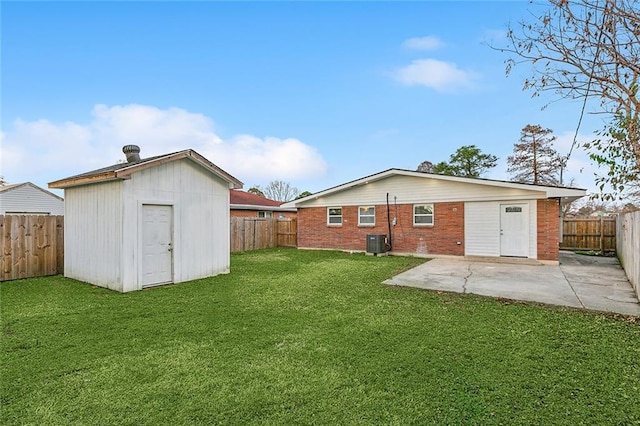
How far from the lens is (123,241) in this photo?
708cm

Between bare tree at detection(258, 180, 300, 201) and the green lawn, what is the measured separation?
40.1 meters

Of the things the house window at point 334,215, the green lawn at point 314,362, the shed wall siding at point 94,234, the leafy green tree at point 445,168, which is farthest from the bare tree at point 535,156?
the shed wall siding at point 94,234

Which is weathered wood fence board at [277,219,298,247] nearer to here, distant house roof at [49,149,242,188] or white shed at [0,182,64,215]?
distant house roof at [49,149,242,188]

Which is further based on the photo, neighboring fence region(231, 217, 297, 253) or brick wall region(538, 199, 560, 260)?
neighboring fence region(231, 217, 297, 253)

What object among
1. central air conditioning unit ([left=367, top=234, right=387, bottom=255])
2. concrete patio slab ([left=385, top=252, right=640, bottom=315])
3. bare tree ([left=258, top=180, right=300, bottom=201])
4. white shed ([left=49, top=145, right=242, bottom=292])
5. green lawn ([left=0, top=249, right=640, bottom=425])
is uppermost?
bare tree ([left=258, top=180, right=300, bottom=201])

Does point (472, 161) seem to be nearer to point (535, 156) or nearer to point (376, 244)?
point (535, 156)

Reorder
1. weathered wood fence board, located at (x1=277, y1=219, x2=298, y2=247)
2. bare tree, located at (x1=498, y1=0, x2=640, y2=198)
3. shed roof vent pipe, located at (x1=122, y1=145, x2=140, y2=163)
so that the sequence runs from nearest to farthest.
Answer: bare tree, located at (x1=498, y1=0, x2=640, y2=198) → shed roof vent pipe, located at (x1=122, y1=145, x2=140, y2=163) → weathered wood fence board, located at (x1=277, y1=219, x2=298, y2=247)

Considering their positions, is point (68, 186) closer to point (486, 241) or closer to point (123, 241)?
point (123, 241)

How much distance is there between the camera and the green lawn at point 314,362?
264 cm

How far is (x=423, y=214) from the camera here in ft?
46.3

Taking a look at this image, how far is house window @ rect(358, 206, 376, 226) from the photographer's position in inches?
610

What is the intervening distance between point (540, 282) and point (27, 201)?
2932 cm

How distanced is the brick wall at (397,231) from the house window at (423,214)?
182 mm

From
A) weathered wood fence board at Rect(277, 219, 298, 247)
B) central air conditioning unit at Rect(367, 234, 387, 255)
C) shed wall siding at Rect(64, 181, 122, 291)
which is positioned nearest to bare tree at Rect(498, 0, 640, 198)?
shed wall siding at Rect(64, 181, 122, 291)
